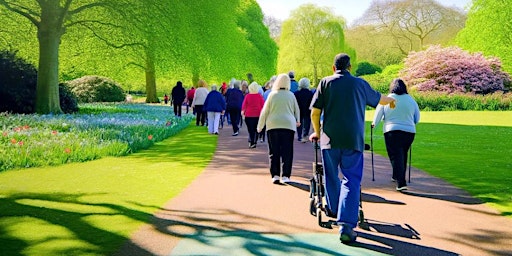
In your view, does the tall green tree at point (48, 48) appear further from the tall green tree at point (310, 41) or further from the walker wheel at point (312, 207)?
the tall green tree at point (310, 41)

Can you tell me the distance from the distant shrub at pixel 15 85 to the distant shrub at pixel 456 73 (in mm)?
31908

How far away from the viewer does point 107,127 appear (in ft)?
51.1

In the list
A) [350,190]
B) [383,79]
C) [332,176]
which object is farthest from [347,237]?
[383,79]

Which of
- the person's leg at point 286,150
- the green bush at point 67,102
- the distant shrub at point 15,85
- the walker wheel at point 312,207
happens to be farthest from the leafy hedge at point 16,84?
the walker wheel at point 312,207

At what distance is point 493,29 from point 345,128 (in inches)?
1829

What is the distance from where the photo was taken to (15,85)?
869 inches

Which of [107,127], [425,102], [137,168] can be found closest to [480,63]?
[425,102]

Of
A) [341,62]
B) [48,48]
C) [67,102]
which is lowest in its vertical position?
[67,102]

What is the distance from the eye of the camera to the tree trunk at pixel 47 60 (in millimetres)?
20844

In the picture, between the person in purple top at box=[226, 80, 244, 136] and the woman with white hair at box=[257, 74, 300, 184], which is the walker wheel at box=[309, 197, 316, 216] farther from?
the person in purple top at box=[226, 80, 244, 136]

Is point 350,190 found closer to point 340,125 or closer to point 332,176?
point 332,176

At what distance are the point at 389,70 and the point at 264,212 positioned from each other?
54443 millimetres

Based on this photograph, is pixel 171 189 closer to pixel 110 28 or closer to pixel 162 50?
pixel 162 50

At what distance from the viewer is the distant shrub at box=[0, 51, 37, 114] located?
21578 mm
